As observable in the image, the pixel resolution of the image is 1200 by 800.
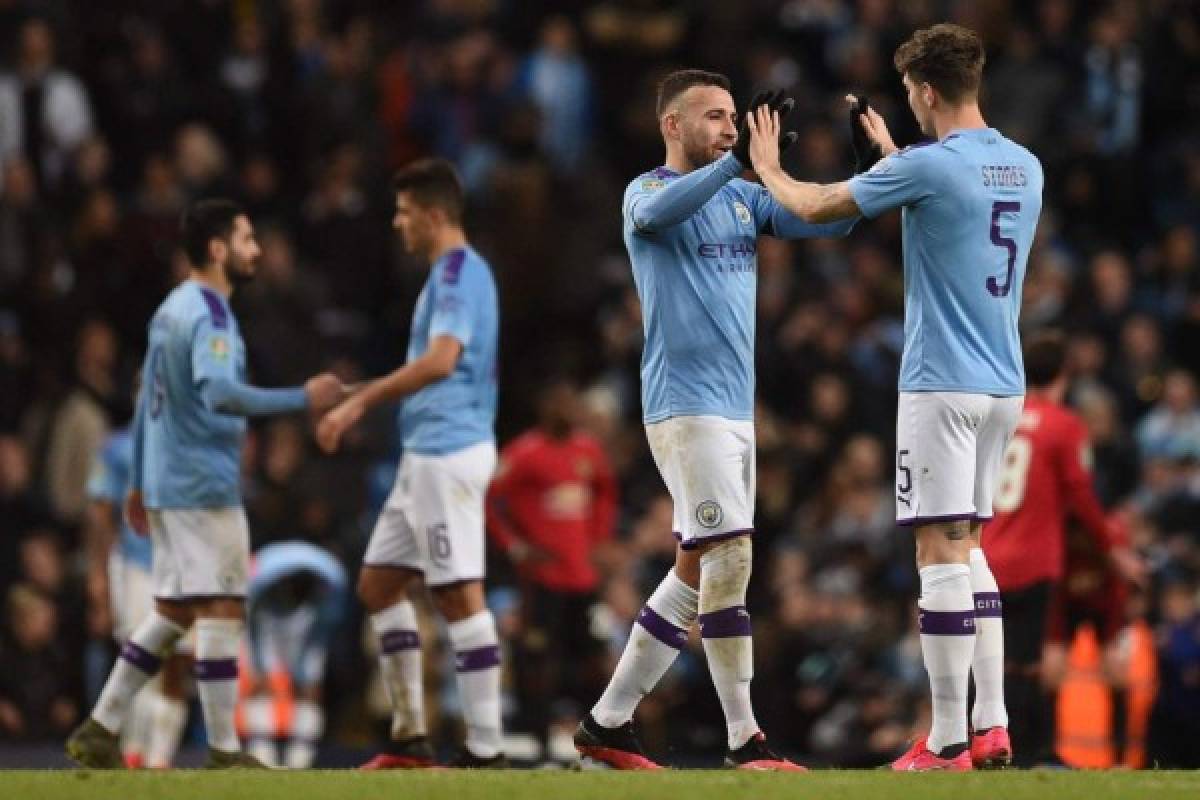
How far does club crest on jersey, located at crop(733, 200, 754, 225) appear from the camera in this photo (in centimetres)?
1092

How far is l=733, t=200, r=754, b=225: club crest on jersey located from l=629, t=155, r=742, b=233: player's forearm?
1.09ft

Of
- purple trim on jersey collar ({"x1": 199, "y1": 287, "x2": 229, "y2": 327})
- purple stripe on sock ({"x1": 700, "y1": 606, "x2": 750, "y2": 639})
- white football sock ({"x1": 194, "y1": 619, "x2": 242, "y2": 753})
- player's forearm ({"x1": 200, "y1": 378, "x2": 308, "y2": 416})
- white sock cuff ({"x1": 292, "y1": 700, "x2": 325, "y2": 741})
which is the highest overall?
purple trim on jersey collar ({"x1": 199, "y1": 287, "x2": 229, "y2": 327})

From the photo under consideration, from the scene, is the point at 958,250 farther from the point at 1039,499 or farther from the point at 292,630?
the point at 292,630

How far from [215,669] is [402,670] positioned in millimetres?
912

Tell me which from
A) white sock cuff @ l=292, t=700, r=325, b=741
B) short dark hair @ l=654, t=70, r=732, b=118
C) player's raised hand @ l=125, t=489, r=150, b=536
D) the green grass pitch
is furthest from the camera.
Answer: white sock cuff @ l=292, t=700, r=325, b=741

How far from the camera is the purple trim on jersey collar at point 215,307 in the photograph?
40.8ft

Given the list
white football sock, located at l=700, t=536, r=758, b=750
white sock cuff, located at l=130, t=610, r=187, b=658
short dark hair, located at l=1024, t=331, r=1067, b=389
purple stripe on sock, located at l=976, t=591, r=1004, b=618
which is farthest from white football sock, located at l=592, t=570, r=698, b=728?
short dark hair, located at l=1024, t=331, r=1067, b=389

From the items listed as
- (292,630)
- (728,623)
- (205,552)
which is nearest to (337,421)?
(205,552)

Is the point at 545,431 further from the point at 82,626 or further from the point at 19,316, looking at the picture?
the point at 19,316

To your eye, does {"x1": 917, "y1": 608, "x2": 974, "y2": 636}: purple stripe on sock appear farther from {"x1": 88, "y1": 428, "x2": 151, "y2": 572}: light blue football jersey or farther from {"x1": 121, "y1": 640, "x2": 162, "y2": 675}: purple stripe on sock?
{"x1": 88, "y1": 428, "x2": 151, "y2": 572}: light blue football jersey

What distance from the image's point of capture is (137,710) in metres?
15.7

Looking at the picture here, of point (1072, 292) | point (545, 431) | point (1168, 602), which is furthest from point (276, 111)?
point (1168, 602)

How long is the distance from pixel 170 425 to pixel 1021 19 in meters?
11.0

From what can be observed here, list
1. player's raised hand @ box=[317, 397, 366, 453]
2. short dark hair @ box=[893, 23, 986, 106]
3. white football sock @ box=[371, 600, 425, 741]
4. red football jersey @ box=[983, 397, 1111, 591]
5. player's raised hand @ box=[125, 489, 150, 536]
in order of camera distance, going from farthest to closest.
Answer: red football jersey @ box=[983, 397, 1111, 591]
player's raised hand @ box=[125, 489, 150, 536]
white football sock @ box=[371, 600, 425, 741]
player's raised hand @ box=[317, 397, 366, 453]
short dark hair @ box=[893, 23, 986, 106]
